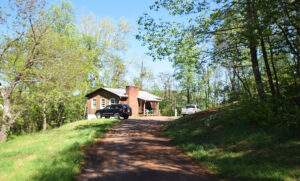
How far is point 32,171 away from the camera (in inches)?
233

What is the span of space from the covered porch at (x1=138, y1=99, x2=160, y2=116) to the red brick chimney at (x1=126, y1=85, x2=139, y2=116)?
1.87 meters

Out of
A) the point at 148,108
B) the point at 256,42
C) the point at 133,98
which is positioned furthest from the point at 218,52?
the point at 148,108

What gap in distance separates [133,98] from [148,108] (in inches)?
276

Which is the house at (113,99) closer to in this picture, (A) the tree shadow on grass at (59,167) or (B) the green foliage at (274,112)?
(B) the green foliage at (274,112)

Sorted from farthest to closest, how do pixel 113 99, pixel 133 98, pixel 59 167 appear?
pixel 133 98 < pixel 113 99 < pixel 59 167

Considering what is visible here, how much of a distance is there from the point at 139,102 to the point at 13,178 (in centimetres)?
3109

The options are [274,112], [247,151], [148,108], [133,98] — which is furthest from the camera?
[148,108]

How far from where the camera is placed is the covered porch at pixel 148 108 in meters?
36.8

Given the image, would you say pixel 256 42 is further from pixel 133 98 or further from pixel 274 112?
pixel 133 98

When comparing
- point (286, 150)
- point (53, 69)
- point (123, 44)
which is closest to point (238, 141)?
point (286, 150)

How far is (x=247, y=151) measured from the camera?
7.26m

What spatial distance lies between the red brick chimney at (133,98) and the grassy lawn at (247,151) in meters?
23.3

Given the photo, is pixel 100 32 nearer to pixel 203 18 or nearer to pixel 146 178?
pixel 203 18

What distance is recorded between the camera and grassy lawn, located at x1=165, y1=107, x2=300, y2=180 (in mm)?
5625
